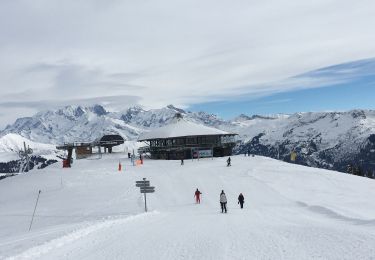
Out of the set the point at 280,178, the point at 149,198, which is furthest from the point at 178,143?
the point at 149,198

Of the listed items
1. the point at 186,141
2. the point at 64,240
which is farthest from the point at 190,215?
the point at 186,141

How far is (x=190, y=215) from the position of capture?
1187 inches

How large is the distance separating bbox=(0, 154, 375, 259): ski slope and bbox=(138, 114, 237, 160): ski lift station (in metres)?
23.9

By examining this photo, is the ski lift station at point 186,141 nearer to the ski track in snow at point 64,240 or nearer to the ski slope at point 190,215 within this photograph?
the ski slope at point 190,215

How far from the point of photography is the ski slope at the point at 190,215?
1609 cm

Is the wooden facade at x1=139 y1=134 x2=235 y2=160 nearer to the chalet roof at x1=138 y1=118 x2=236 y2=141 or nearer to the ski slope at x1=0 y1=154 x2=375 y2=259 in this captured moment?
the chalet roof at x1=138 y1=118 x2=236 y2=141

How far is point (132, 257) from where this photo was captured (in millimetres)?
15523

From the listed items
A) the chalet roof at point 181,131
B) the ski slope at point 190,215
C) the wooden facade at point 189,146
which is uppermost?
the chalet roof at point 181,131

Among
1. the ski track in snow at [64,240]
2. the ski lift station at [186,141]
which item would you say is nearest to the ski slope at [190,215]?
the ski track in snow at [64,240]

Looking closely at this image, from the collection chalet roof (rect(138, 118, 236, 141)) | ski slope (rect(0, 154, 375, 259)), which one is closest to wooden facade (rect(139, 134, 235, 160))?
chalet roof (rect(138, 118, 236, 141))

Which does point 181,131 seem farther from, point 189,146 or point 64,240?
point 64,240

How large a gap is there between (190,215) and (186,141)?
211 feet

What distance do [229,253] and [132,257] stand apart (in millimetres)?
3259

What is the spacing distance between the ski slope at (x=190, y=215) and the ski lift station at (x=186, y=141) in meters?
23.9
